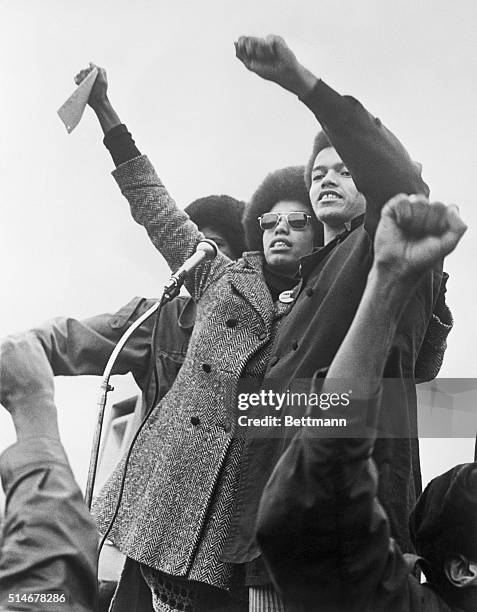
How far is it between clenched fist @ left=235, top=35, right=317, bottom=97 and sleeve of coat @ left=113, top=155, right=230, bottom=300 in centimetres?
46

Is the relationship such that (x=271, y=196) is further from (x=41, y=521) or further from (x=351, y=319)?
(x=41, y=521)

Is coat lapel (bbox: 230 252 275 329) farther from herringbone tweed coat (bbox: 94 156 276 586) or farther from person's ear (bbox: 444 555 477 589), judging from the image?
person's ear (bbox: 444 555 477 589)

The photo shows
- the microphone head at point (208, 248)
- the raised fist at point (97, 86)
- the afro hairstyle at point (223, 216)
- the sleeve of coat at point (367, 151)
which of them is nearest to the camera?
the sleeve of coat at point (367, 151)

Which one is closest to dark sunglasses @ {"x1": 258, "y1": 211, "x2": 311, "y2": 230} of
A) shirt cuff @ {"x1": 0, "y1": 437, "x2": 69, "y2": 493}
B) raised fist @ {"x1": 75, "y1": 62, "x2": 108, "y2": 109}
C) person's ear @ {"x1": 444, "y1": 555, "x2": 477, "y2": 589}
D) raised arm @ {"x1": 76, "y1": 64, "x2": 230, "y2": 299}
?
raised arm @ {"x1": 76, "y1": 64, "x2": 230, "y2": 299}

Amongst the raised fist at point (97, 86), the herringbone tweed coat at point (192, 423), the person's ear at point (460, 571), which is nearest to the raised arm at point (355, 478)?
the person's ear at point (460, 571)

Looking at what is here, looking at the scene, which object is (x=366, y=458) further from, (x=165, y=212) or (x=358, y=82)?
(x=358, y=82)

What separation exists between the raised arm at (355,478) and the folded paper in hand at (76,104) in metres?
1.06

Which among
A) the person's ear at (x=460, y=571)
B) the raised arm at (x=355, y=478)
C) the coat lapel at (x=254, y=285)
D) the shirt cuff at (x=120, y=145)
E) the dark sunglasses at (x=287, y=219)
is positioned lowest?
the person's ear at (x=460, y=571)

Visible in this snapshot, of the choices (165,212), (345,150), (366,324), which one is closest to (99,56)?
(165,212)

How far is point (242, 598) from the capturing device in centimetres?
264

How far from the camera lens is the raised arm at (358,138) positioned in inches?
103

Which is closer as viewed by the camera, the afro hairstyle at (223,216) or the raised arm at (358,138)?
the raised arm at (358,138)

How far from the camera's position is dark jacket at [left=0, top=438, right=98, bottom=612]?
9.00ft

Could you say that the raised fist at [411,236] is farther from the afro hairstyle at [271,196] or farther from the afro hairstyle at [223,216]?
the afro hairstyle at [223,216]
